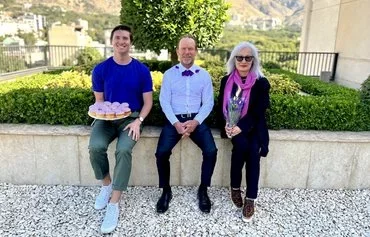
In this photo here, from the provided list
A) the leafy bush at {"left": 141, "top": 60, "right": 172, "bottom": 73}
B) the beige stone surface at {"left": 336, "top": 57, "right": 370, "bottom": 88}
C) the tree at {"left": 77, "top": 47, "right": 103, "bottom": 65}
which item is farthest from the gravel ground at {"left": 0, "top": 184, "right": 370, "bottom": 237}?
the tree at {"left": 77, "top": 47, "right": 103, "bottom": 65}

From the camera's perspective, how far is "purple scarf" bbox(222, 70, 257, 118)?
2797mm

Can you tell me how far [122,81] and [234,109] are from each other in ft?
3.40

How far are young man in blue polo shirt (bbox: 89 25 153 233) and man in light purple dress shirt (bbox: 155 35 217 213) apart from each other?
0.23 meters

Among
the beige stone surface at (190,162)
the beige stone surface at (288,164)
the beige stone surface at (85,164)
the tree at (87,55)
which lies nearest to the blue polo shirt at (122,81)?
the beige stone surface at (85,164)

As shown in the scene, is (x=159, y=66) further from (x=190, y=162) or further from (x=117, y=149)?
(x=117, y=149)

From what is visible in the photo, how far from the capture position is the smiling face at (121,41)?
108 inches

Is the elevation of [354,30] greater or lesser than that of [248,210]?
greater

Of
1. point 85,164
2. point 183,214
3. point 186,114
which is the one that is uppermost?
point 186,114

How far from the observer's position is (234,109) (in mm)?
2748

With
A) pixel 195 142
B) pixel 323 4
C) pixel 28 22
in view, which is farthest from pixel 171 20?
pixel 28 22

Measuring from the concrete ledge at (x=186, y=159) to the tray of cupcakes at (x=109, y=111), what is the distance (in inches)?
17.9

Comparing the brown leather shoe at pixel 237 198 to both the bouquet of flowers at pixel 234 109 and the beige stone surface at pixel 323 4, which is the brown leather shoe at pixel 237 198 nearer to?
the bouquet of flowers at pixel 234 109

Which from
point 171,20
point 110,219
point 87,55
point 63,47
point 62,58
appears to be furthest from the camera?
point 87,55

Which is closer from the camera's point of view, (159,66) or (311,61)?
(159,66)
